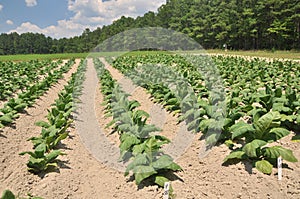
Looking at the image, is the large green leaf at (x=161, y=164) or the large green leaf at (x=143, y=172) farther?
the large green leaf at (x=161, y=164)

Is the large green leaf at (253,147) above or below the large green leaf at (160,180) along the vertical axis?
above

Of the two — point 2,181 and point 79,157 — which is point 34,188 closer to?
point 2,181

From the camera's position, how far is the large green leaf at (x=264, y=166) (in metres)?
3.58

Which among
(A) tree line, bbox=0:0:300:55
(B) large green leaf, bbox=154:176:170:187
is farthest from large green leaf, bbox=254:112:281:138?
(A) tree line, bbox=0:0:300:55

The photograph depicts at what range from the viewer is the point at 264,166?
143 inches

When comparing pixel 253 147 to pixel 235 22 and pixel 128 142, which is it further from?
pixel 235 22

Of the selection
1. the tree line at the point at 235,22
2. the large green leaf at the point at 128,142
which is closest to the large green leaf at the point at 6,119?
the large green leaf at the point at 128,142

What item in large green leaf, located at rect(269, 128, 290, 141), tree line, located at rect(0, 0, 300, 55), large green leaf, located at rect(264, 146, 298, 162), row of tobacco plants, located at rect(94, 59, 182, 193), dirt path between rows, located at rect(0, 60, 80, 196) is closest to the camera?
large green leaf, located at rect(264, 146, 298, 162)

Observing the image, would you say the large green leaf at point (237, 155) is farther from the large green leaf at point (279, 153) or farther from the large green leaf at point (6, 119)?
the large green leaf at point (6, 119)

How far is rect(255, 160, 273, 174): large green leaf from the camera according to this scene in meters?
3.58

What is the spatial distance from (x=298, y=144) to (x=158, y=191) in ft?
7.93

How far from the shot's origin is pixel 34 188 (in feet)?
13.1

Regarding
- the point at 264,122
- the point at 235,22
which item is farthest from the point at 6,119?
the point at 235,22

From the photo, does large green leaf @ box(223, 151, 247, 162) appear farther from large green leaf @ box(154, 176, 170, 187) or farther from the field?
large green leaf @ box(154, 176, 170, 187)
